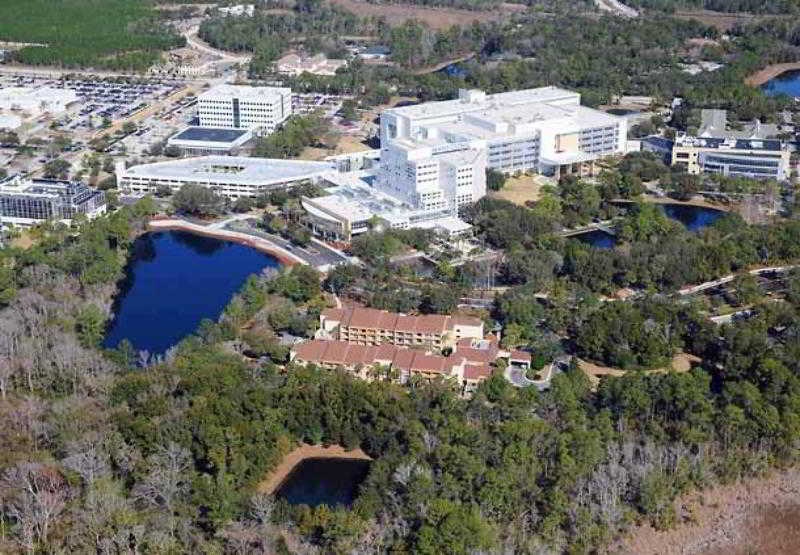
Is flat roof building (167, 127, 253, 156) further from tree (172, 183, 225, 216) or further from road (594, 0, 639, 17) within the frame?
road (594, 0, 639, 17)

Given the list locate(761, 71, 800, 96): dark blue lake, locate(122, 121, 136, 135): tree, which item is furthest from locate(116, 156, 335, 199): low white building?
locate(761, 71, 800, 96): dark blue lake

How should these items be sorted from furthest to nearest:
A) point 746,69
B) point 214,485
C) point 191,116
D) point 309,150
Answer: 1. point 746,69
2. point 191,116
3. point 309,150
4. point 214,485

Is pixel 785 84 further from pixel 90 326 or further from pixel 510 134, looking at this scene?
pixel 90 326

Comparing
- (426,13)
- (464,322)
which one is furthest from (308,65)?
(464,322)

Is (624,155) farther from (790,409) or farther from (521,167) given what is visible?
(790,409)

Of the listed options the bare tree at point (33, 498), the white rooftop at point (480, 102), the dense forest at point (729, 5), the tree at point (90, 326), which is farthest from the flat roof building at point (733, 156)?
the dense forest at point (729, 5)

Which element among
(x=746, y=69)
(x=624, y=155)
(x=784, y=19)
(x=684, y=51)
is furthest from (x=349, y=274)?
(x=784, y=19)
